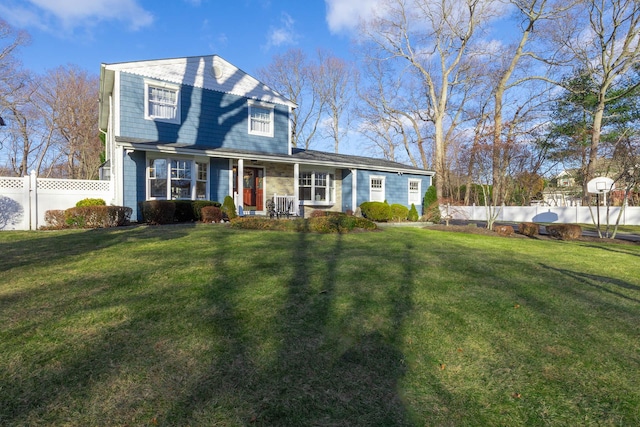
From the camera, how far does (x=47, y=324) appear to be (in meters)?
3.07

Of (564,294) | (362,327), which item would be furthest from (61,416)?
(564,294)

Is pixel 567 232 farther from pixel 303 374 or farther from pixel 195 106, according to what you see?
pixel 195 106

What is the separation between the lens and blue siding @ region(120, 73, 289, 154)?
12430 mm

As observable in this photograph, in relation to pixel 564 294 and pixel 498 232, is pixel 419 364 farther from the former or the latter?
pixel 498 232

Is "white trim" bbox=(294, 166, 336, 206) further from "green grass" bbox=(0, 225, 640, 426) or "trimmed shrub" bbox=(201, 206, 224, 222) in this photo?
"green grass" bbox=(0, 225, 640, 426)

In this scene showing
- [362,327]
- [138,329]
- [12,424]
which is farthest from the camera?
[362,327]

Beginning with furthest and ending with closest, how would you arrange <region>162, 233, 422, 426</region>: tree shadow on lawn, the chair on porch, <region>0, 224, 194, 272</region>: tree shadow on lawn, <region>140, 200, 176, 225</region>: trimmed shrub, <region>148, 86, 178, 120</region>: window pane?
1. the chair on porch
2. <region>148, 86, 178, 120</region>: window pane
3. <region>140, 200, 176, 225</region>: trimmed shrub
4. <region>0, 224, 194, 272</region>: tree shadow on lawn
5. <region>162, 233, 422, 426</region>: tree shadow on lawn

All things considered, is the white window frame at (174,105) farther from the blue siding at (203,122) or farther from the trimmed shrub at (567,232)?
the trimmed shrub at (567,232)

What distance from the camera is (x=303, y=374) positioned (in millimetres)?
2496

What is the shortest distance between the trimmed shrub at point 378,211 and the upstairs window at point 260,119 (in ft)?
18.3

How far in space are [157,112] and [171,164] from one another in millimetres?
2057

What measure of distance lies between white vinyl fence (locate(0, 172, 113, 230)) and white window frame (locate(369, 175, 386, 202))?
1277 centimetres

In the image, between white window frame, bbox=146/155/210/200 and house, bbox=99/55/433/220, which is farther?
white window frame, bbox=146/155/210/200

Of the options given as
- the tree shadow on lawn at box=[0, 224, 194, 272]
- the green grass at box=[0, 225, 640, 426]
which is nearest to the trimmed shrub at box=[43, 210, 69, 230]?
the tree shadow on lawn at box=[0, 224, 194, 272]
